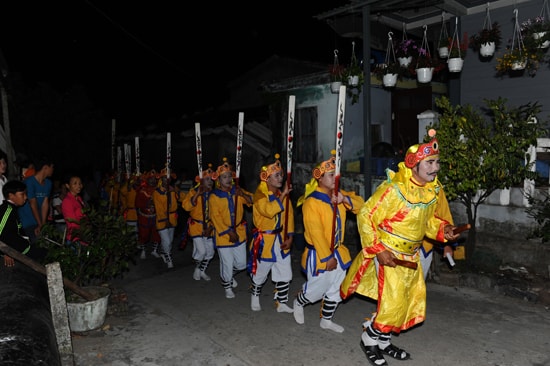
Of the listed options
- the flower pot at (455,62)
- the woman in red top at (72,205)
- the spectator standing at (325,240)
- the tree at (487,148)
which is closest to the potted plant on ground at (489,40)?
the flower pot at (455,62)

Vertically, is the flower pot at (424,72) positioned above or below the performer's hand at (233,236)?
above

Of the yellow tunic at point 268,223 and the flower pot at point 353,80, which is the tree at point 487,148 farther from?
the flower pot at point 353,80

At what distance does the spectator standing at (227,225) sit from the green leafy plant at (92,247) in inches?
49.8

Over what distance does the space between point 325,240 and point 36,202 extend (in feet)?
15.7

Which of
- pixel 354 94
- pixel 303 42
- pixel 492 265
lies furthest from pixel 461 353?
pixel 303 42

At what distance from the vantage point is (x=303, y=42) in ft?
120

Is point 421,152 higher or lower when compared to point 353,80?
lower

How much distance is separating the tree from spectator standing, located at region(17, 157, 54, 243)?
247 inches

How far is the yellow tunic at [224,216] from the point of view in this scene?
686cm

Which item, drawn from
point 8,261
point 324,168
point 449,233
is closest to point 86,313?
point 8,261

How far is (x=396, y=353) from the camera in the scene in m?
4.80

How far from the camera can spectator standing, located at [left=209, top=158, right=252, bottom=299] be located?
22.5ft

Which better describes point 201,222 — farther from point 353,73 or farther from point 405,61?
point 405,61

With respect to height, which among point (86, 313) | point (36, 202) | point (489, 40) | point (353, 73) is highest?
point (489, 40)
